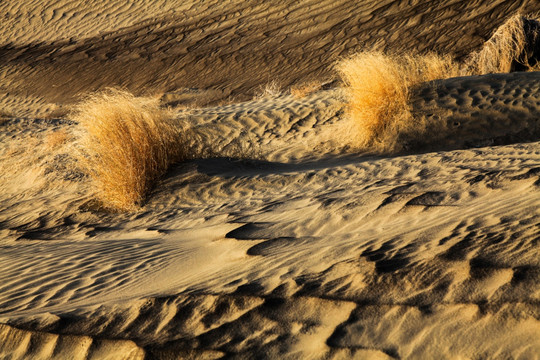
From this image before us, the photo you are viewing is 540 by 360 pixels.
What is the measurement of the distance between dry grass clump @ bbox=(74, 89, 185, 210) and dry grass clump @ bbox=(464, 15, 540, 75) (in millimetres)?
6226

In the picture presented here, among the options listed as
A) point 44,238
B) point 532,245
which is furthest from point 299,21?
point 532,245

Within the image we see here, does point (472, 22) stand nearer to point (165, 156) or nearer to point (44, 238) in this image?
point (165, 156)

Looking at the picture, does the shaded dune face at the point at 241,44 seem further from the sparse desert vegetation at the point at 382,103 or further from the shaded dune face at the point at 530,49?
the sparse desert vegetation at the point at 382,103

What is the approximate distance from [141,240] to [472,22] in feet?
40.9

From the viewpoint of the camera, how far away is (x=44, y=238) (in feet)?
17.2

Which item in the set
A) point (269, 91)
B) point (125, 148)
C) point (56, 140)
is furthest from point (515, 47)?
point (56, 140)

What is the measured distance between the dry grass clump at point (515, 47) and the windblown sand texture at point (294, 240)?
51.5 inches

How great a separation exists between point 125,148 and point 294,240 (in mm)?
3195

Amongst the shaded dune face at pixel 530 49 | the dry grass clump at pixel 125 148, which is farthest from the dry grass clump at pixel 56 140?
the shaded dune face at pixel 530 49

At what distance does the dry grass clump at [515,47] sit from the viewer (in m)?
9.41

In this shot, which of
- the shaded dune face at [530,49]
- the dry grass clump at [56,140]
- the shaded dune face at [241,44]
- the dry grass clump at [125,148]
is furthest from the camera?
the shaded dune face at [241,44]

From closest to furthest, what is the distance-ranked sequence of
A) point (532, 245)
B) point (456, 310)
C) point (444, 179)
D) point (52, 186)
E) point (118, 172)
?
1. point (456, 310)
2. point (532, 245)
3. point (444, 179)
4. point (118, 172)
5. point (52, 186)

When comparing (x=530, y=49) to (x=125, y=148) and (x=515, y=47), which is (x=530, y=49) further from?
(x=125, y=148)

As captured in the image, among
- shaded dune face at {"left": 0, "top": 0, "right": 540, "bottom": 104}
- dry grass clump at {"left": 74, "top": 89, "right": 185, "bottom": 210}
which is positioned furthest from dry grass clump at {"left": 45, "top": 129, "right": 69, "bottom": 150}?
shaded dune face at {"left": 0, "top": 0, "right": 540, "bottom": 104}
